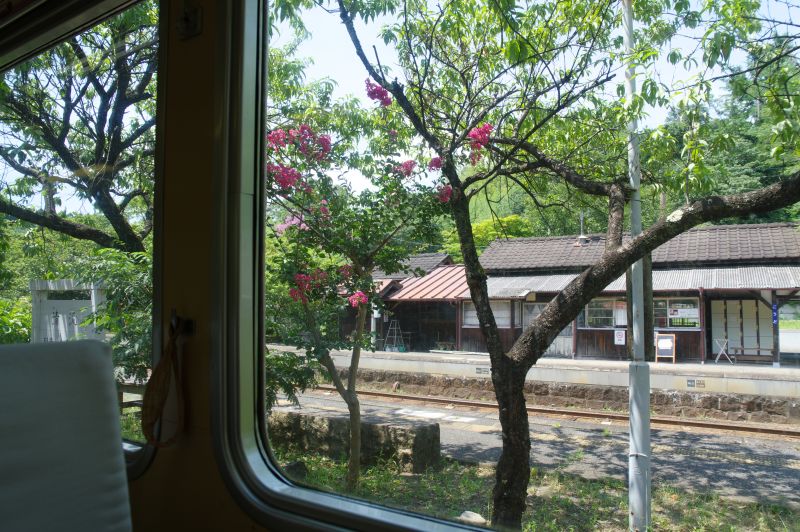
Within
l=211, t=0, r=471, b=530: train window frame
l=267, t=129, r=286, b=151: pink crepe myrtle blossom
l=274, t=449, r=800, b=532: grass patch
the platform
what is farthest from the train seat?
l=267, t=129, r=286, b=151: pink crepe myrtle blossom

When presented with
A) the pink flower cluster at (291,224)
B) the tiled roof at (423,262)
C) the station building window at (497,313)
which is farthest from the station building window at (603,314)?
the pink flower cluster at (291,224)

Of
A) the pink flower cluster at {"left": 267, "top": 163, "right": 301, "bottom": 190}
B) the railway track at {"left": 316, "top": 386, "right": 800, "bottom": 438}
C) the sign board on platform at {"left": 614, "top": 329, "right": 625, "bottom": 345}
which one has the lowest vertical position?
the railway track at {"left": 316, "top": 386, "right": 800, "bottom": 438}

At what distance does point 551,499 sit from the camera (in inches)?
68.6

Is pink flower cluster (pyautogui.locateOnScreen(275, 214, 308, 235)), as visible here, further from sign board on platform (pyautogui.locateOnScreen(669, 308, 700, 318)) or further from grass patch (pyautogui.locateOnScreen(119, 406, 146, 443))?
sign board on platform (pyautogui.locateOnScreen(669, 308, 700, 318))

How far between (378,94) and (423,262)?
58 cm

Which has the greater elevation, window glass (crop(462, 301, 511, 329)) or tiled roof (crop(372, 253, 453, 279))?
tiled roof (crop(372, 253, 453, 279))

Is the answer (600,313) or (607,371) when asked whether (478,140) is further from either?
(607,371)

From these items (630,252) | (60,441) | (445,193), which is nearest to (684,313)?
(630,252)

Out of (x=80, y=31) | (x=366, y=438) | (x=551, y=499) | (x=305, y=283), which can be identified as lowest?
(x=551, y=499)

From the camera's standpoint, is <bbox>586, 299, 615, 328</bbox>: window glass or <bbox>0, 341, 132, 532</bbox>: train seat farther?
<bbox>586, 299, 615, 328</bbox>: window glass

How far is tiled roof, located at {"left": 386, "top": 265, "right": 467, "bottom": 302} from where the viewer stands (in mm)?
1946

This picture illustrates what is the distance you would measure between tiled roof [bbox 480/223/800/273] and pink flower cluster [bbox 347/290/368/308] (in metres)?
0.44

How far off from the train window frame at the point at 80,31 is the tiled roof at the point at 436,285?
0.73 meters

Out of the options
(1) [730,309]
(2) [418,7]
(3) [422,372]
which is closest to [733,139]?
(1) [730,309]
